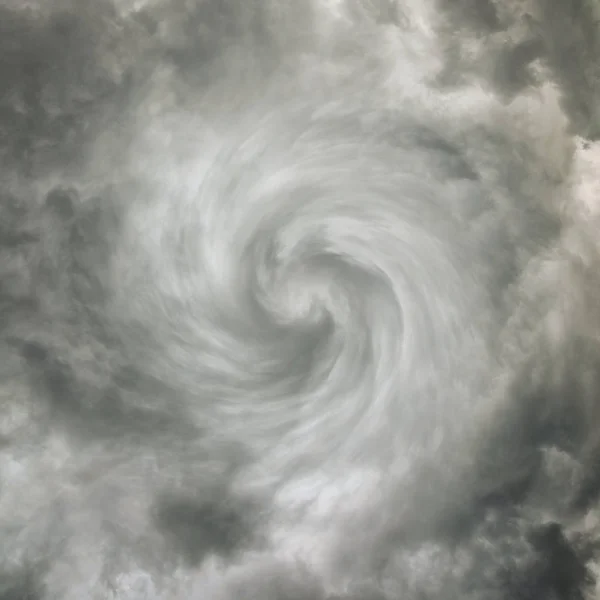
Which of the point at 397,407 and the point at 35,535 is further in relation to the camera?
the point at 397,407

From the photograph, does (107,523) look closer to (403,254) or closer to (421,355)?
(421,355)

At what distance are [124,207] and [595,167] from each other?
171cm

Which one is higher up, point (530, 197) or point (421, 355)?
point (530, 197)

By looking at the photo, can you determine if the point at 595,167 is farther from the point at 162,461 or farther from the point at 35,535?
the point at 35,535

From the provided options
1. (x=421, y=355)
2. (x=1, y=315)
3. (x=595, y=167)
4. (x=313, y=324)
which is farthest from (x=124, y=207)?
(x=595, y=167)

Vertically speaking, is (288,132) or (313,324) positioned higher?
(288,132)

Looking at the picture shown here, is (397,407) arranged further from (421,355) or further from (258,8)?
(258,8)

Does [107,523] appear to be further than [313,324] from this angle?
No

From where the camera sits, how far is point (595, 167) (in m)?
2.13

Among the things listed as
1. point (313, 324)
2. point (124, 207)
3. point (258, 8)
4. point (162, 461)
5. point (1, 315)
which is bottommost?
point (162, 461)

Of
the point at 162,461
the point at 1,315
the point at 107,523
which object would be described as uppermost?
the point at 1,315

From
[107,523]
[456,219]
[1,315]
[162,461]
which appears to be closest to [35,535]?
[107,523]

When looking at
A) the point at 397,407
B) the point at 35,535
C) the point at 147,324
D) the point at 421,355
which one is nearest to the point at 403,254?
the point at 421,355

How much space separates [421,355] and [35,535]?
1471 mm
